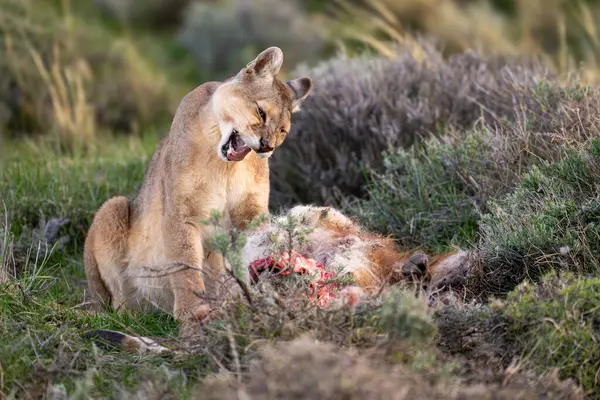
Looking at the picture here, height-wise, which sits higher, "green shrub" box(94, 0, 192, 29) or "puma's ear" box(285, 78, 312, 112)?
"puma's ear" box(285, 78, 312, 112)

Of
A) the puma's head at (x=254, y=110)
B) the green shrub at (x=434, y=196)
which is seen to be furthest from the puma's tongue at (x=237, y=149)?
the green shrub at (x=434, y=196)

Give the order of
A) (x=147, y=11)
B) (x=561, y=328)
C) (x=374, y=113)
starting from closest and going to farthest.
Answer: (x=561, y=328)
(x=374, y=113)
(x=147, y=11)

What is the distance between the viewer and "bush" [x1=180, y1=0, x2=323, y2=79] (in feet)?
47.8

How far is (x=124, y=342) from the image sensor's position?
4.53 m

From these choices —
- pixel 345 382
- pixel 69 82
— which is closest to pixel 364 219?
pixel 345 382

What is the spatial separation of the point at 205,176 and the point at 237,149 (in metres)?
0.27

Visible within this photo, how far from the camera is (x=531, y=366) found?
4012 millimetres

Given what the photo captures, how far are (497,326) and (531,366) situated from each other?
25 cm

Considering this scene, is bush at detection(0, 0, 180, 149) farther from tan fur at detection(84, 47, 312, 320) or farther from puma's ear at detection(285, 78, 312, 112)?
puma's ear at detection(285, 78, 312, 112)

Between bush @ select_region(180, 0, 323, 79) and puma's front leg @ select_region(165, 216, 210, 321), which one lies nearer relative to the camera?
puma's front leg @ select_region(165, 216, 210, 321)

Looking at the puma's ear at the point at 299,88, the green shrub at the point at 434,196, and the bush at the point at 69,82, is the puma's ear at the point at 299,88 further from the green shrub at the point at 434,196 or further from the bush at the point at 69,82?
the bush at the point at 69,82

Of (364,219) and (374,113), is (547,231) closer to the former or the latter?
(364,219)

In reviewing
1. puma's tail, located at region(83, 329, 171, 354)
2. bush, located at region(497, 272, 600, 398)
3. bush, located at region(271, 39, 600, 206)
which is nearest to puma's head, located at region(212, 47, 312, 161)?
puma's tail, located at region(83, 329, 171, 354)

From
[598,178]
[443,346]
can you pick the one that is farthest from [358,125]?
[443,346]
